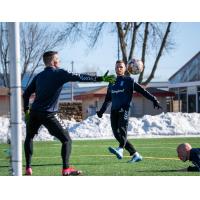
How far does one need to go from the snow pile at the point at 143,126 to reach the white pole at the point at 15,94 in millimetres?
11367

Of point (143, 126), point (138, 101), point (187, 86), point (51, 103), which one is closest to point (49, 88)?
point (51, 103)

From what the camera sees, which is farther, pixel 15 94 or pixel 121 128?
pixel 121 128

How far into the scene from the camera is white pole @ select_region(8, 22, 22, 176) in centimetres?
651

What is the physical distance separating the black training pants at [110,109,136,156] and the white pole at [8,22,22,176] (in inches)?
111

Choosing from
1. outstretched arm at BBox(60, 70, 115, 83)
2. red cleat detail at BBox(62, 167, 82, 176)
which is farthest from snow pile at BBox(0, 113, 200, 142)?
outstretched arm at BBox(60, 70, 115, 83)

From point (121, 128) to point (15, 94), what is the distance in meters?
3.10

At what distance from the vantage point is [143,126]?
795 inches

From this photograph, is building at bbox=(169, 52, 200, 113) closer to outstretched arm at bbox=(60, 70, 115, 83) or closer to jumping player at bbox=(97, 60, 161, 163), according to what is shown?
jumping player at bbox=(97, 60, 161, 163)

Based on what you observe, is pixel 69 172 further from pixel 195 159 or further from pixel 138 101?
pixel 138 101

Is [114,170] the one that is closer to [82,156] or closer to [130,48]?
[82,156]

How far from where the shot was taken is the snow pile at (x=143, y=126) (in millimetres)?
19094
